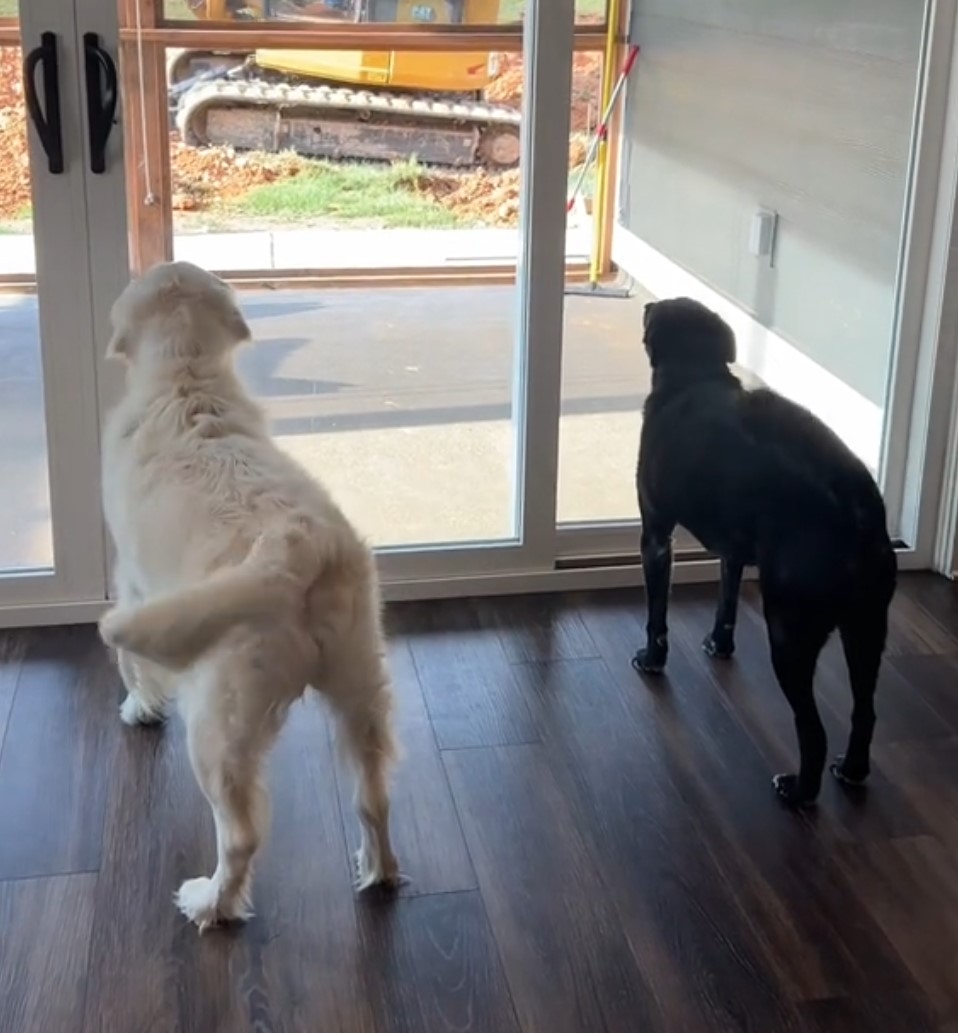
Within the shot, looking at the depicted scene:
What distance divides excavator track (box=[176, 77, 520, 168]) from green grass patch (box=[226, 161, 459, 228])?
4 cm

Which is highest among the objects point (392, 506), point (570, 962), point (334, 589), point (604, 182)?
point (604, 182)

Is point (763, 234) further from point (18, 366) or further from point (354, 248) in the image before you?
point (18, 366)

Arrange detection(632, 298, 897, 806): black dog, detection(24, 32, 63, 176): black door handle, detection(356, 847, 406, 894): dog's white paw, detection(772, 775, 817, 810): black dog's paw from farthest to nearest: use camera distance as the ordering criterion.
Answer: detection(24, 32, 63, 176): black door handle < detection(772, 775, 817, 810): black dog's paw < detection(632, 298, 897, 806): black dog < detection(356, 847, 406, 894): dog's white paw

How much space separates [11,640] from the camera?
2.99 m

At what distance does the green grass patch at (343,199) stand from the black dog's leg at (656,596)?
0.89m

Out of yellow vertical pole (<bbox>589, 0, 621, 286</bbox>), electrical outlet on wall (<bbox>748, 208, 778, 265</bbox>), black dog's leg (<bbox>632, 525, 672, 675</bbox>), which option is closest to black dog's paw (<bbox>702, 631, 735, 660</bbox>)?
black dog's leg (<bbox>632, 525, 672, 675</bbox>)

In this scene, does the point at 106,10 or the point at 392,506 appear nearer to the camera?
the point at 106,10

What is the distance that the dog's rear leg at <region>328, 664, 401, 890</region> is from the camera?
1993 millimetres

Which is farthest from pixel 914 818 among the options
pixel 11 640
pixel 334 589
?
pixel 11 640

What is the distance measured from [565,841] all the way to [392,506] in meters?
1.16

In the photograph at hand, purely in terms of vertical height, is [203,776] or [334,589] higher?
[334,589]

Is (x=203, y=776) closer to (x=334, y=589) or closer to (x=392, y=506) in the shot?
(x=334, y=589)

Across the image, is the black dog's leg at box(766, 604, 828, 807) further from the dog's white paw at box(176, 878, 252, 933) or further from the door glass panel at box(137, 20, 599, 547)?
the door glass panel at box(137, 20, 599, 547)

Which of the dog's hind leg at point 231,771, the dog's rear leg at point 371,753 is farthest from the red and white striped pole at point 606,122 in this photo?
the dog's hind leg at point 231,771
